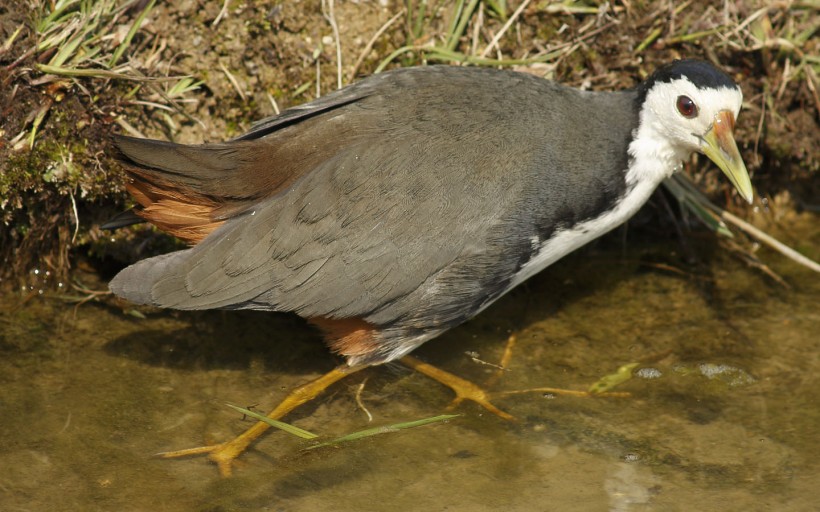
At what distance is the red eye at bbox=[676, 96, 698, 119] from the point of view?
402cm

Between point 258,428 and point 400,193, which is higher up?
point 400,193

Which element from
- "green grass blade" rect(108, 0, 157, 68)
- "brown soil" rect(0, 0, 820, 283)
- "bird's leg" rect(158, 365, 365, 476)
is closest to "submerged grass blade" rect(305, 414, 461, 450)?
"bird's leg" rect(158, 365, 365, 476)

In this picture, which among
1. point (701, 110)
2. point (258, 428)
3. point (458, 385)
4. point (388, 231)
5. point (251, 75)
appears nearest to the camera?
point (388, 231)

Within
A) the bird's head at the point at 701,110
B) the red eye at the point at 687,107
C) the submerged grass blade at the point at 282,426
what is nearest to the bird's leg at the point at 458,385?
the submerged grass blade at the point at 282,426

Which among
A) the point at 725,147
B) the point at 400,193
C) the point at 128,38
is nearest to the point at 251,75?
the point at 128,38

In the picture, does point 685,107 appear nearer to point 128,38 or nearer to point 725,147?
point 725,147

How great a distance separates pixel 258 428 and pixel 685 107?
2332 millimetres

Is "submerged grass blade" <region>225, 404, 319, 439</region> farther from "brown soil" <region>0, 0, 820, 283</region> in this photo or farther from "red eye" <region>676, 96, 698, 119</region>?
"red eye" <region>676, 96, 698, 119</region>

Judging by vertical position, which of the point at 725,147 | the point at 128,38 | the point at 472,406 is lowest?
the point at 472,406

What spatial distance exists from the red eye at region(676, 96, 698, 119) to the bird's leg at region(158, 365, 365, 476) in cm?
184

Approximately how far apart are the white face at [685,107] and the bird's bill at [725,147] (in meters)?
0.03

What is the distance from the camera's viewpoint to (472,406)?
4.16 metres

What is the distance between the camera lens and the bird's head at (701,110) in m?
4.00

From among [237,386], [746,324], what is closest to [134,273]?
[237,386]
